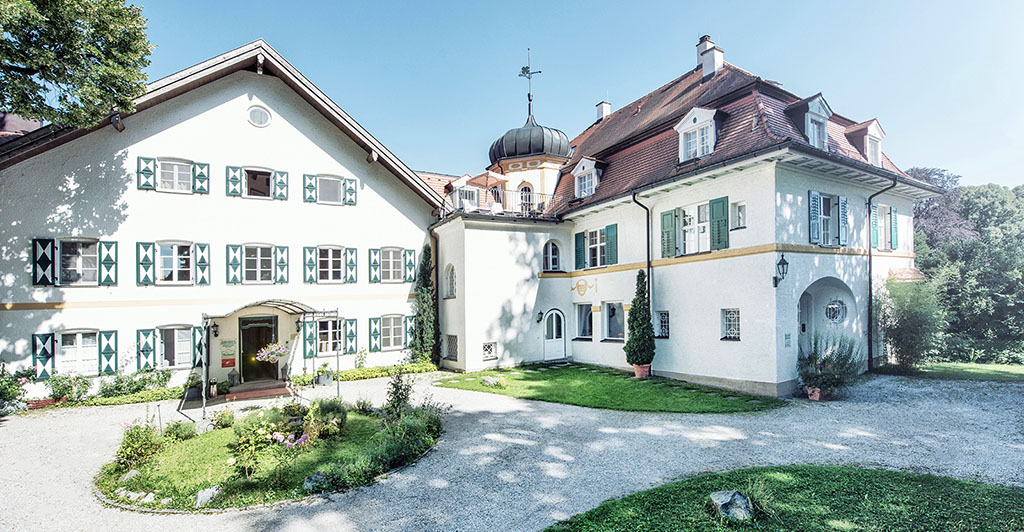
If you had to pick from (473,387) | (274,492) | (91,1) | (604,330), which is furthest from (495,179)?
(274,492)

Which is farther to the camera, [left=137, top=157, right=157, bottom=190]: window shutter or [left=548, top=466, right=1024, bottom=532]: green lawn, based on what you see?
[left=137, top=157, right=157, bottom=190]: window shutter

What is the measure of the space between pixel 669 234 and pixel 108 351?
17591 mm

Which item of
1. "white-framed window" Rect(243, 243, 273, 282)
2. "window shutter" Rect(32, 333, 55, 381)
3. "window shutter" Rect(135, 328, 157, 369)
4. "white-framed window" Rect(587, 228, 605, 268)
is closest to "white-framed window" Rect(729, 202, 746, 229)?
"white-framed window" Rect(587, 228, 605, 268)

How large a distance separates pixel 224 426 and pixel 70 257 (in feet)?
27.9

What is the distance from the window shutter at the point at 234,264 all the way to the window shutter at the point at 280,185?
2.22m

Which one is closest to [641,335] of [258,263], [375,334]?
[375,334]

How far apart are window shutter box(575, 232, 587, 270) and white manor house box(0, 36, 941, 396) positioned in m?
0.12

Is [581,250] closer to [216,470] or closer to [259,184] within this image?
[259,184]

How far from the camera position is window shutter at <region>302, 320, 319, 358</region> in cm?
1725

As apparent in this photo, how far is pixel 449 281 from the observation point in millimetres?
19594

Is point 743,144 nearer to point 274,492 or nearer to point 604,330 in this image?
point 604,330

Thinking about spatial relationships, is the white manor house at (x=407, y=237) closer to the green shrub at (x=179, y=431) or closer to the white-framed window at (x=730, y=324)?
the white-framed window at (x=730, y=324)

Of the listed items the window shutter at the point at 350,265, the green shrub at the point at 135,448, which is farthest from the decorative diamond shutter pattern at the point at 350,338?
the green shrub at the point at 135,448

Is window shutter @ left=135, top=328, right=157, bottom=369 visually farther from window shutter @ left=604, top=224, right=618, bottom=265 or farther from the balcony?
window shutter @ left=604, top=224, right=618, bottom=265
